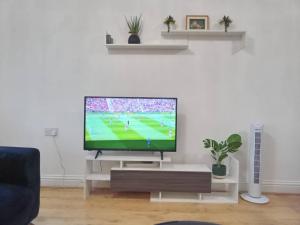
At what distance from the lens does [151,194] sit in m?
2.83

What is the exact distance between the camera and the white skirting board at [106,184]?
2.99 metres

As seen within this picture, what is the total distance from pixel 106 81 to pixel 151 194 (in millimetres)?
1519

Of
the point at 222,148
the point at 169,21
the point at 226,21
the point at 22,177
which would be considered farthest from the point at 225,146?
the point at 22,177

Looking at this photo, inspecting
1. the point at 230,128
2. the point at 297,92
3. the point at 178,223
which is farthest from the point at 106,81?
the point at 297,92

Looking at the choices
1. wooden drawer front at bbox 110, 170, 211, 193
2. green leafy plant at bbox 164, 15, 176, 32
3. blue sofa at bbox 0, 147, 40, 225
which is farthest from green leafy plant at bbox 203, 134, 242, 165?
blue sofa at bbox 0, 147, 40, 225

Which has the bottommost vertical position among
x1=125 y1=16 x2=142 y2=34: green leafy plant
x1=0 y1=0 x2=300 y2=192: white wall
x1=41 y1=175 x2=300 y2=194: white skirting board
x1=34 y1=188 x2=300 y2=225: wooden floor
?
x1=34 y1=188 x2=300 y2=225: wooden floor

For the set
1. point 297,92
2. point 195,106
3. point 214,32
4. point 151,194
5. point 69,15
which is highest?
point 69,15

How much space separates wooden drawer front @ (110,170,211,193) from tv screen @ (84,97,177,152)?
0.29 metres

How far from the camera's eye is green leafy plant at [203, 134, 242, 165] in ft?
8.94

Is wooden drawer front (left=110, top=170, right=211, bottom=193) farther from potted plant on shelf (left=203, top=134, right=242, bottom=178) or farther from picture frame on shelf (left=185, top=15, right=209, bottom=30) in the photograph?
picture frame on shelf (left=185, top=15, right=209, bottom=30)

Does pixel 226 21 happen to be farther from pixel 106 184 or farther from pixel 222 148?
pixel 106 184

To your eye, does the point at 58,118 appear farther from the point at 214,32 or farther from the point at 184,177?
the point at 214,32

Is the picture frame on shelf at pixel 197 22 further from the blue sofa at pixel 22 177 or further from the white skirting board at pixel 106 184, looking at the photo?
the blue sofa at pixel 22 177

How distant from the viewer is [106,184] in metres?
3.07
